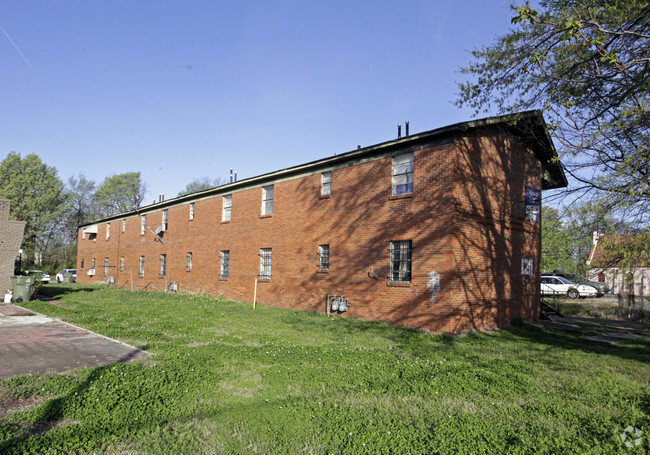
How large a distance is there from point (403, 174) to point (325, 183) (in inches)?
152

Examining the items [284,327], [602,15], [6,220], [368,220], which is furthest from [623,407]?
[6,220]

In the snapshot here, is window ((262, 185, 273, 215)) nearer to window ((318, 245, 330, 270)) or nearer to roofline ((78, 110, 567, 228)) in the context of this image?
roofline ((78, 110, 567, 228))

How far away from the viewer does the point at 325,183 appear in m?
16.4

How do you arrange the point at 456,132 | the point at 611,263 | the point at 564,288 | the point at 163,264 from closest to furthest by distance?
1. the point at 611,263
2. the point at 456,132
3. the point at 163,264
4. the point at 564,288

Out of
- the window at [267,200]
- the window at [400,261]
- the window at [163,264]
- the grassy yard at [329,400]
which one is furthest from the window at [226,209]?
the grassy yard at [329,400]

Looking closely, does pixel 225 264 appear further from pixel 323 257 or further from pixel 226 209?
pixel 323 257

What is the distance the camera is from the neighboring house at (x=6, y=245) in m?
18.0

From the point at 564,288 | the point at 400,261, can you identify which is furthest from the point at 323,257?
the point at 564,288

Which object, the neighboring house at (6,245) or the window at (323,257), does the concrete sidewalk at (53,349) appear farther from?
the neighboring house at (6,245)

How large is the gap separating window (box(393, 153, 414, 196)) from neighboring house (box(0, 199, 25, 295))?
53.9 feet

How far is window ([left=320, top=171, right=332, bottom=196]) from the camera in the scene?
53.1ft

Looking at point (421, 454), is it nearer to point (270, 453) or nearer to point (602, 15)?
point (270, 453)

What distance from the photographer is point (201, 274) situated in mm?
23312

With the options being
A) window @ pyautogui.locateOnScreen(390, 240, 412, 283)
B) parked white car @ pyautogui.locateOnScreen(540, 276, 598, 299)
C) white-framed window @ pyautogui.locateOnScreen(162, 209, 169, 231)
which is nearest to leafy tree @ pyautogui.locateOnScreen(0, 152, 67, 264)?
white-framed window @ pyautogui.locateOnScreen(162, 209, 169, 231)
